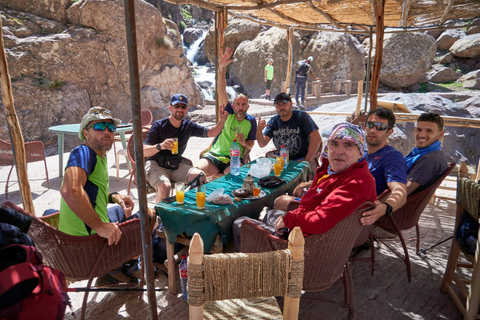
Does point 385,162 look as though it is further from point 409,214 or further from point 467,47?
point 467,47

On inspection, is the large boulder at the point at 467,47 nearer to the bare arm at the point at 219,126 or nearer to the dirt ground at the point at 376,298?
the dirt ground at the point at 376,298

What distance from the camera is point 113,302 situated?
268cm

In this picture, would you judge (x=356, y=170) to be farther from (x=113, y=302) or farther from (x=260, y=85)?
(x=260, y=85)

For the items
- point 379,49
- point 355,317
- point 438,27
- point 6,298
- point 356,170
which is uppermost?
point 438,27

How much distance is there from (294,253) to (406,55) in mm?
20518

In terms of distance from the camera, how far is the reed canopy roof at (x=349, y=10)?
565cm

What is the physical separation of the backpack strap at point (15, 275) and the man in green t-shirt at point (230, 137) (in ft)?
9.90

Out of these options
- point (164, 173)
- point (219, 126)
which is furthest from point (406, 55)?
point (164, 173)

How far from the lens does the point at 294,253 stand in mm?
1449

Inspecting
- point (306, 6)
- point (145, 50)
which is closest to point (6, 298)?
point (306, 6)

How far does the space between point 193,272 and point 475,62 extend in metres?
25.9

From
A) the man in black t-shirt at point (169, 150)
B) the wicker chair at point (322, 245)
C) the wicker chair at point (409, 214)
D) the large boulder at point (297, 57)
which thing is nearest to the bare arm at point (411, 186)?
the wicker chair at point (409, 214)

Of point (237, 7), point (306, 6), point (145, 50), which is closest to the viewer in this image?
point (237, 7)

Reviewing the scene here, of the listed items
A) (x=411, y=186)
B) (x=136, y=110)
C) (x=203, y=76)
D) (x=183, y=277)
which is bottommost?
(x=183, y=277)
